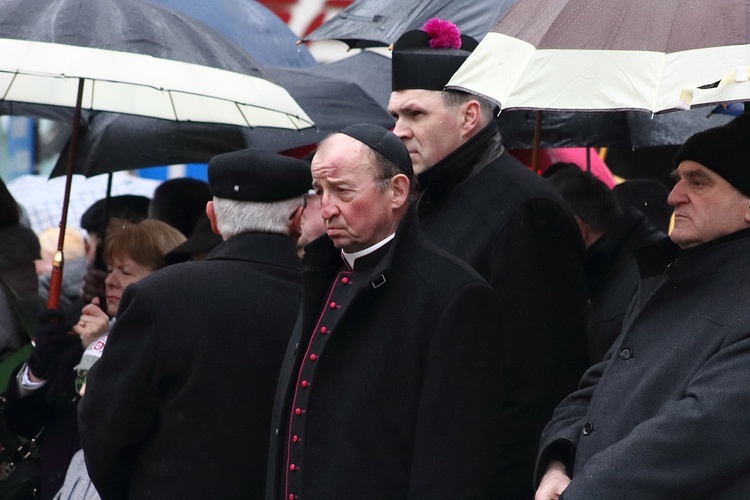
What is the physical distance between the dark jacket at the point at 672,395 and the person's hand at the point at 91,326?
1.92 metres

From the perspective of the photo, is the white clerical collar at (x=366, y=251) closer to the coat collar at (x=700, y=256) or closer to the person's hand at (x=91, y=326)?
the coat collar at (x=700, y=256)

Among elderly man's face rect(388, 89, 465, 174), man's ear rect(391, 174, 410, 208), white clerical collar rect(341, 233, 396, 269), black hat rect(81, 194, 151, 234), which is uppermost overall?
man's ear rect(391, 174, 410, 208)

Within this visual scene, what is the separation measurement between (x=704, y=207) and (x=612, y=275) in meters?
2.15

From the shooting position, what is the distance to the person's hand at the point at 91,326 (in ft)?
15.5

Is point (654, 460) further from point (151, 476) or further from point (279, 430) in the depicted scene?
point (151, 476)

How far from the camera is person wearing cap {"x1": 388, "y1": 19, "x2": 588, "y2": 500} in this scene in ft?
12.9

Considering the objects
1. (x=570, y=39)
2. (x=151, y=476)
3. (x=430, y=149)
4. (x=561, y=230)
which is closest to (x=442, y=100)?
(x=430, y=149)

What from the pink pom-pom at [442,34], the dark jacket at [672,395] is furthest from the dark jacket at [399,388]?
the pink pom-pom at [442,34]

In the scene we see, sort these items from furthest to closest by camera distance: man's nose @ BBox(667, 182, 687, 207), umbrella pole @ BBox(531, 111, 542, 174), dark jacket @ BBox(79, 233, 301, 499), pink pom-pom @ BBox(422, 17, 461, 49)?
umbrella pole @ BBox(531, 111, 542, 174)
pink pom-pom @ BBox(422, 17, 461, 49)
dark jacket @ BBox(79, 233, 301, 499)
man's nose @ BBox(667, 182, 687, 207)

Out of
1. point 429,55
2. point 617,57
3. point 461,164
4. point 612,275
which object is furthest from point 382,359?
point 612,275

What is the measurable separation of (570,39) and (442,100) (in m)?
1.14

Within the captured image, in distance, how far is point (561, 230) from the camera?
4.07 m

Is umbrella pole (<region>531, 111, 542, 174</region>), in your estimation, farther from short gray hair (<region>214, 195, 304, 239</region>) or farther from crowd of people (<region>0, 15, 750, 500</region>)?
short gray hair (<region>214, 195, 304, 239</region>)

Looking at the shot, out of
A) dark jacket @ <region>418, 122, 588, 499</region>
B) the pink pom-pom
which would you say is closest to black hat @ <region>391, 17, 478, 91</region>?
the pink pom-pom
